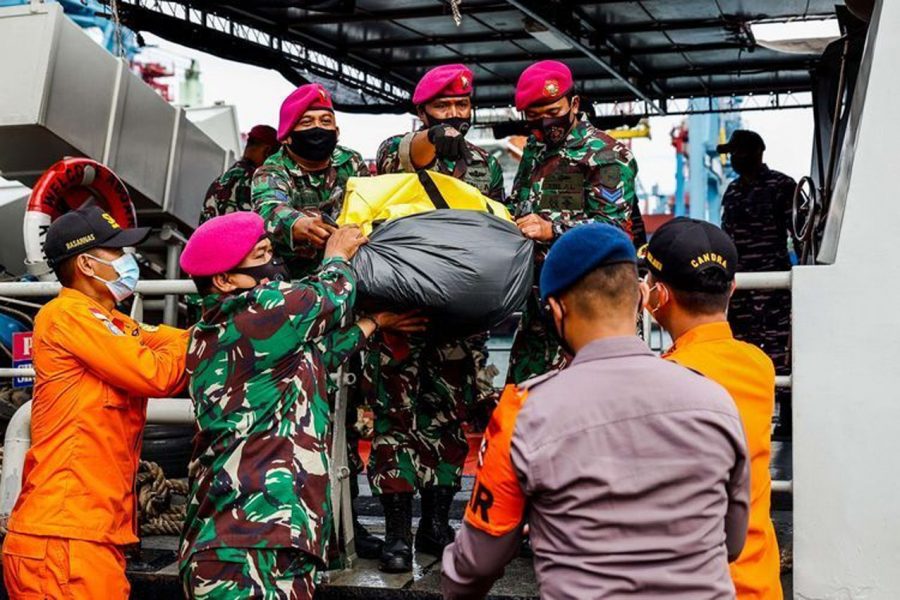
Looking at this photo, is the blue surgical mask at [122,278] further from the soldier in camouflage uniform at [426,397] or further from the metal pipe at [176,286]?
the soldier in camouflage uniform at [426,397]

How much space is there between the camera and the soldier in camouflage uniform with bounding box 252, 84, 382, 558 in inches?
146

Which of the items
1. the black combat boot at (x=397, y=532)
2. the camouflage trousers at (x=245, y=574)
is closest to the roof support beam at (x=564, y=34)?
the black combat boot at (x=397, y=532)

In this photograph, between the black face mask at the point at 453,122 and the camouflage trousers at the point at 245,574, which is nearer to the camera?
the camouflage trousers at the point at 245,574

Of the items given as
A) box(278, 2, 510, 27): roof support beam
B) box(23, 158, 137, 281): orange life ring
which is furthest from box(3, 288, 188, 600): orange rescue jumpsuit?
box(278, 2, 510, 27): roof support beam

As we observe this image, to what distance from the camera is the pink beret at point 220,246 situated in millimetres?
2916

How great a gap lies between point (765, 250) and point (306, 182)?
3.56 metres

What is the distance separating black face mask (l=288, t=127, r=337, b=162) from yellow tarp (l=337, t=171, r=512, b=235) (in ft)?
1.67

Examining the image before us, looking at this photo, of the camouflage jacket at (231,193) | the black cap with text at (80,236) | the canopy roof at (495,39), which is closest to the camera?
the black cap with text at (80,236)

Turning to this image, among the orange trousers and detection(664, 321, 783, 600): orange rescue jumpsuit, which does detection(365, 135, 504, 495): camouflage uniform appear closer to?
the orange trousers

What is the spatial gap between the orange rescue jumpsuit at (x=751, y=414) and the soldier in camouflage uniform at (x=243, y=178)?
3634 millimetres

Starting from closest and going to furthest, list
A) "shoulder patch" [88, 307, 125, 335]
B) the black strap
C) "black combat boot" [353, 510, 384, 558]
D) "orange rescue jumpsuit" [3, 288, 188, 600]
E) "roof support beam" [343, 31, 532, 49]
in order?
"orange rescue jumpsuit" [3, 288, 188, 600], "shoulder patch" [88, 307, 125, 335], the black strap, "black combat boot" [353, 510, 384, 558], "roof support beam" [343, 31, 532, 49]

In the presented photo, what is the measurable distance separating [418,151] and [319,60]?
461 centimetres

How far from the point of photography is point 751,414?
2.46 m

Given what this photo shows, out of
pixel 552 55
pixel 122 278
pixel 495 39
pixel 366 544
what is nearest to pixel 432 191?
pixel 122 278
